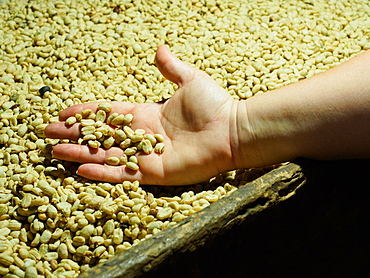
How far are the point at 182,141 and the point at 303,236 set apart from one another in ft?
1.76

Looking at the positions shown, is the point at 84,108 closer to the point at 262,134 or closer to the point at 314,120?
the point at 262,134

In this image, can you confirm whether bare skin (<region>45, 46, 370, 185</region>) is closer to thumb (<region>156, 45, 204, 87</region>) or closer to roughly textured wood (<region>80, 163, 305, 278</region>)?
thumb (<region>156, 45, 204, 87</region>)

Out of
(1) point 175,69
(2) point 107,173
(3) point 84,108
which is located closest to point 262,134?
(1) point 175,69

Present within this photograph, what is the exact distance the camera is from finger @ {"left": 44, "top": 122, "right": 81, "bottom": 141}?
5.16 ft

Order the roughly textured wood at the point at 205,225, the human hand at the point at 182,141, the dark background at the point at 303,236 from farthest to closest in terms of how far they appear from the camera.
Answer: the human hand at the point at 182,141 < the dark background at the point at 303,236 < the roughly textured wood at the point at 205,225

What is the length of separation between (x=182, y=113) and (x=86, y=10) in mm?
1143

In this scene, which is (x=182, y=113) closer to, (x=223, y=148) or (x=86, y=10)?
(x=223, y=148)

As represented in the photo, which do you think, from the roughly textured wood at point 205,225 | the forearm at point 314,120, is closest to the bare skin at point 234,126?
the forearm at point 314,120

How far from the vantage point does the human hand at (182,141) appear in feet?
4.80

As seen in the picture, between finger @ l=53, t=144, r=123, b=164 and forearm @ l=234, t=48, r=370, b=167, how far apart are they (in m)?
0.48

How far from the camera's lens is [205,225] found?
41.7 inches

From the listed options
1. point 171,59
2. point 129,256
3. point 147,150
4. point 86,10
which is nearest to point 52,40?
point 86,10

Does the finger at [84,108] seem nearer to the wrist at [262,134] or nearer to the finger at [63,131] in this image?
the finger at [63,131]

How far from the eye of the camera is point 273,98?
140 cm
